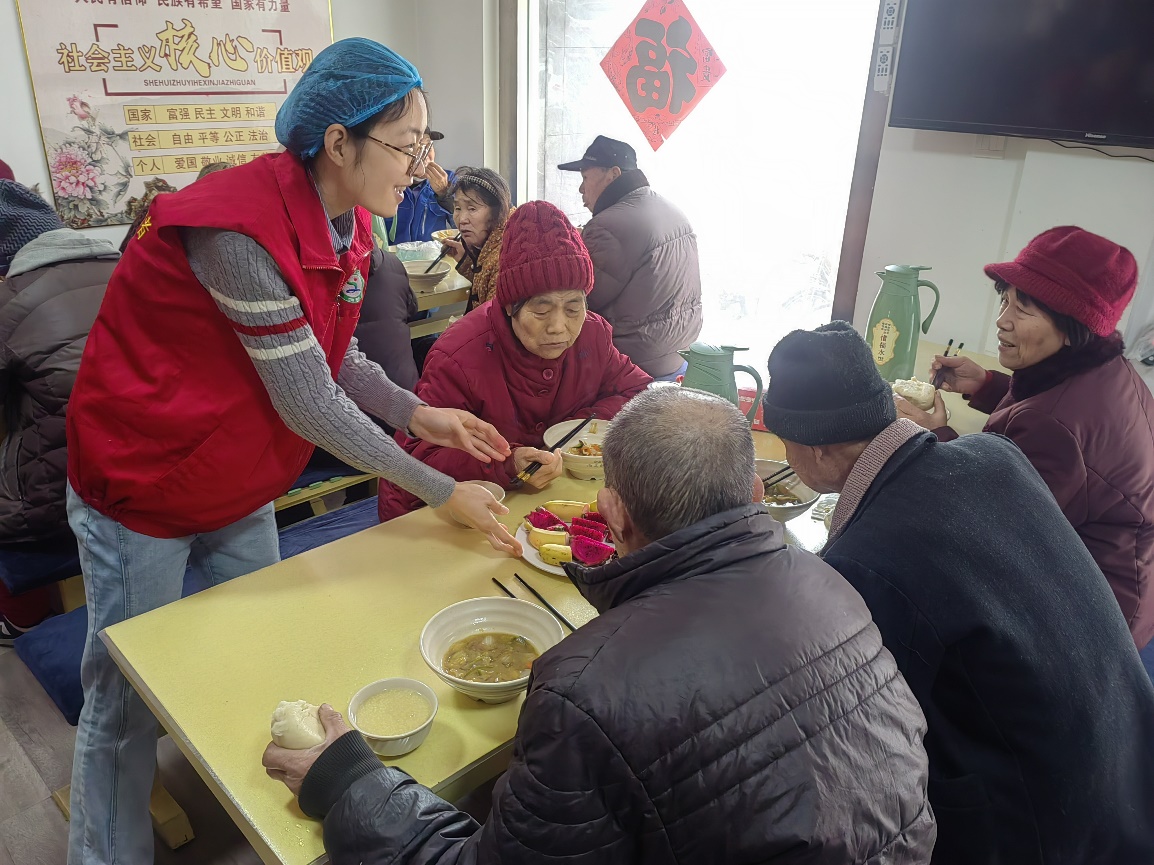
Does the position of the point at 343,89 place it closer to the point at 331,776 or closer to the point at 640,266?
the point at 331,776

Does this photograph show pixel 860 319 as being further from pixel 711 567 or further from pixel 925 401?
pixel 711 567

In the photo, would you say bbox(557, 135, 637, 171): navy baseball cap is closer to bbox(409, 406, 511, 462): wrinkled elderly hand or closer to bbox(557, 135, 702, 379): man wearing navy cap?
bbox(557, 135, 702, 379): man wearing navy cap

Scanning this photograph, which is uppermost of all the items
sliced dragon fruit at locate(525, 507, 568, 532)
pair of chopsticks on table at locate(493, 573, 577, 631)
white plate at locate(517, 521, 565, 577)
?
sliced dragon fruit at locate(525, 507, 568, 532)

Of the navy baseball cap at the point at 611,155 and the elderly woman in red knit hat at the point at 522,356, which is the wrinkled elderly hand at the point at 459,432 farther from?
the navy baseball cap at the point at 611,155

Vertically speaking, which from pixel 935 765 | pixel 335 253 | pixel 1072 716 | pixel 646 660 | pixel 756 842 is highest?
pixel 335 253

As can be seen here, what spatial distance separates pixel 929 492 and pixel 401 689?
82 centimetres

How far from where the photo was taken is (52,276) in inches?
89.4

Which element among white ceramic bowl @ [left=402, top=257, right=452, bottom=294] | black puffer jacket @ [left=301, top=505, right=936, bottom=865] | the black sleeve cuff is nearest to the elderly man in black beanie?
black puffer jacket @ [left=301, top=505, right=936, bottom=865]

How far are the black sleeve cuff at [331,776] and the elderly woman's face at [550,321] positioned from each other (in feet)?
4.05

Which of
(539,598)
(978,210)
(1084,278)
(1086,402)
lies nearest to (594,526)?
(539,598)

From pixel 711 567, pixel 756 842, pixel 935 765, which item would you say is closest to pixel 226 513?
pixel 711 567

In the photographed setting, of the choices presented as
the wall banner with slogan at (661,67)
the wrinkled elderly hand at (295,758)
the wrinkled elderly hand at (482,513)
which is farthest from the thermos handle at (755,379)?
the wall banner with slogan at (661,67)

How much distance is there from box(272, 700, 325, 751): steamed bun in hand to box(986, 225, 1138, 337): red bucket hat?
170 centimetres

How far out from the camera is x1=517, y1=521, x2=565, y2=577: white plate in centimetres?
152
